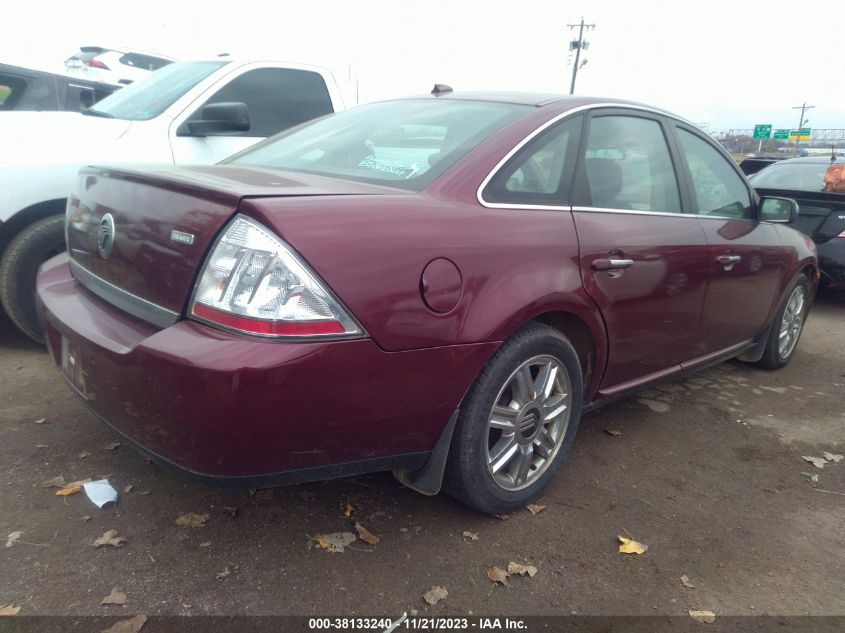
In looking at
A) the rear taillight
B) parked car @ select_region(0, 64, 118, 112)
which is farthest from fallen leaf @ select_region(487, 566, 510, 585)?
parked car @ select_region(0, 64, 118, 112)

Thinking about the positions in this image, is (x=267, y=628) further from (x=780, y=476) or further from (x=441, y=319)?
(x=780, y=476)

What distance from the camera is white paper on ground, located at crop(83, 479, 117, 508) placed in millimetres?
2479

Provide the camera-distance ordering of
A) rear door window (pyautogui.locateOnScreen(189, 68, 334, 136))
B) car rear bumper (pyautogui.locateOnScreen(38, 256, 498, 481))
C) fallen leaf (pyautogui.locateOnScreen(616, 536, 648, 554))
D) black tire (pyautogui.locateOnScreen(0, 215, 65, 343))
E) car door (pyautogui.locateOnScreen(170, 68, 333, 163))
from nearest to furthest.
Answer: car rear bumper (pyautogui.locateOnScreen(38, 256, 498, 481)) → fallen leaf (pyautogui.locateOnScreen(616, 536, 648, 554)) → black tire (pyautogui.locateOnScreen(0, 215, 65, 343)) → car door (pyautogui.locateOnScreen(170, 68, 333, 163)) → rear door window (pyautogui.locateOnScreen(189, 68, 334, 136))

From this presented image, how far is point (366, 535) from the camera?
2412 mm

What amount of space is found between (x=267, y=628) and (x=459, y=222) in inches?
53.7

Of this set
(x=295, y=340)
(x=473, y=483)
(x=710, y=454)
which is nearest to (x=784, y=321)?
(x=710, y=454)

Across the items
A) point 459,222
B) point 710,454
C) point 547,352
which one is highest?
point 459,222

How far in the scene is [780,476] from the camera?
3.13m

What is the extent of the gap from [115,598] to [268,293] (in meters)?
1.06

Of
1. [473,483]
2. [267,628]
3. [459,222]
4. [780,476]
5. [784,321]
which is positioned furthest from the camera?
[784,321]

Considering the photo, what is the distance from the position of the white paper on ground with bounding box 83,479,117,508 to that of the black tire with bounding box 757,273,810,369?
13.0ft

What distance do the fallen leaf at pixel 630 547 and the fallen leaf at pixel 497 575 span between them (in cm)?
48

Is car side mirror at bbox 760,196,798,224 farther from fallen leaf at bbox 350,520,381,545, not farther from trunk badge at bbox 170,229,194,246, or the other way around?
trunk badge at bbox 170,229,194,246

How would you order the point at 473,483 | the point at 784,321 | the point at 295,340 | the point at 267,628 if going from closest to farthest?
the point at 295,340, the point at 267,628, the point at 473,483, the point at 784,321
